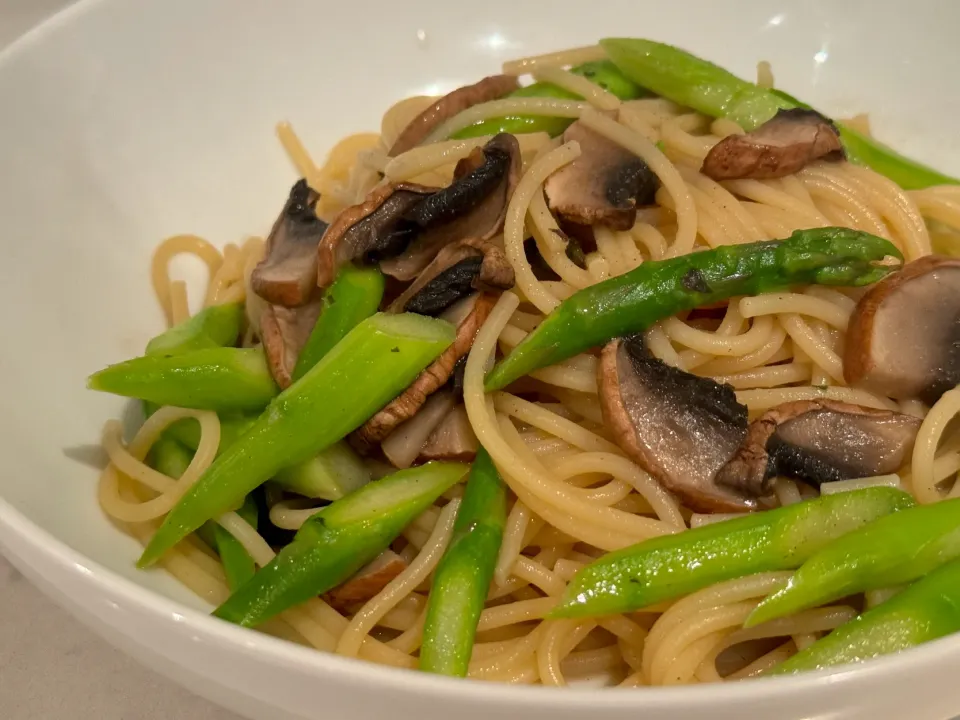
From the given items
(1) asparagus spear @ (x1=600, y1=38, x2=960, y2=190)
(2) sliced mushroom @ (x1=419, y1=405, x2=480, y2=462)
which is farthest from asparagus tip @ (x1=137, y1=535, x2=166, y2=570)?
(1) asparagus spear @ (x1=600, y1=38, x2=960, y2=190)

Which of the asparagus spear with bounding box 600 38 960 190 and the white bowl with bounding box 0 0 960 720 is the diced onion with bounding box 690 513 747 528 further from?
the asparagus spear with bounding box 600 38 960 190

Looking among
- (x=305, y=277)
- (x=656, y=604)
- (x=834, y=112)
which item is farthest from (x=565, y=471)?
(x=834, y=112)

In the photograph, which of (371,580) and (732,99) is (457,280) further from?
(732,99)

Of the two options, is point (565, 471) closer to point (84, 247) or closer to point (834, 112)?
point (84, 247)

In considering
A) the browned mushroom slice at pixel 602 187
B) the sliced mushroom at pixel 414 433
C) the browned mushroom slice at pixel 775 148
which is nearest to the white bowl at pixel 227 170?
the sliced mushroom at pixel 414 433

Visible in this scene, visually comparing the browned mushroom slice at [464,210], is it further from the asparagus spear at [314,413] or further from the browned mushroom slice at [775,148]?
the browned mushroom slice at [775,148]
